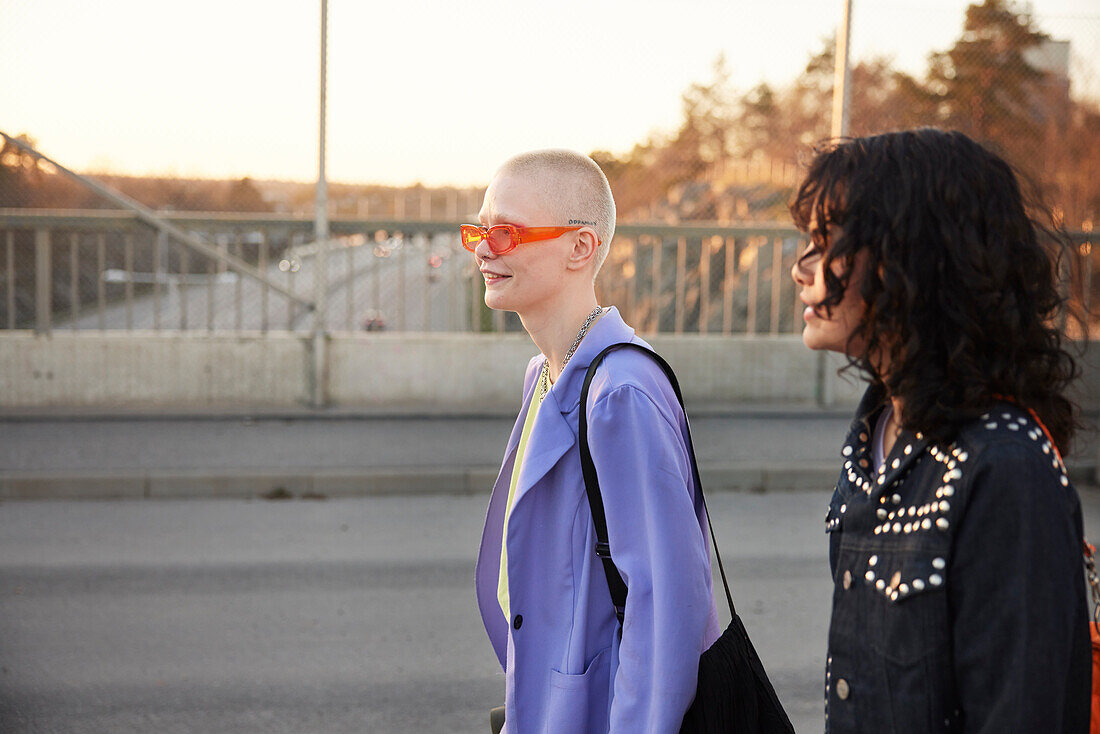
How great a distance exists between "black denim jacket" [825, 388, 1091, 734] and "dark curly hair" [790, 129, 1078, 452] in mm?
65

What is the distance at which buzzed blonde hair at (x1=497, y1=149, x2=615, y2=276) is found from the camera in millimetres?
2141

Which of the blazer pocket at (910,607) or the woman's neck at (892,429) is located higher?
the woman's neck at (892,429)

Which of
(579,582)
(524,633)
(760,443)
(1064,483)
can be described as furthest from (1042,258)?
(760,443)

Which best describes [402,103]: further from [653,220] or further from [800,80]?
[800,80]

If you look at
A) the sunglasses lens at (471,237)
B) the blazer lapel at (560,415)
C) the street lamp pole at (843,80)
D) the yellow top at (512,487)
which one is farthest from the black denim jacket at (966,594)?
the street lamp pole at (843,80)

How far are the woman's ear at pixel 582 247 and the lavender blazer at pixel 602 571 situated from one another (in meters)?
0.21

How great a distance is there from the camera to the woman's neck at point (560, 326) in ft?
7.14

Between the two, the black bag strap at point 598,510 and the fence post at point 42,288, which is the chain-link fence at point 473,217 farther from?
the black bag strap at point 598,510

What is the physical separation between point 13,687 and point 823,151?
12.2 ft

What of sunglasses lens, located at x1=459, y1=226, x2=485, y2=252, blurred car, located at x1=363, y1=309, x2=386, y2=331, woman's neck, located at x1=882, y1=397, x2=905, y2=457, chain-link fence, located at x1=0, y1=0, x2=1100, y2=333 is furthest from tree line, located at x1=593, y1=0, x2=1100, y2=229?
woman's neck, located at x1=882, y1=397, x2=905, y2=457

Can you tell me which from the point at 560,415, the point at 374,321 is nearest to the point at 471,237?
Answer: the point at 560,415

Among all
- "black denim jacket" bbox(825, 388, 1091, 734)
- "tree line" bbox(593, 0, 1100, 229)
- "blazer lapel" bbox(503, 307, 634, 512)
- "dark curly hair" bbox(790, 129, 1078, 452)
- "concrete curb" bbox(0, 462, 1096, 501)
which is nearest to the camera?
"black denim jacket" bbox(825, 388, 1091, 734)

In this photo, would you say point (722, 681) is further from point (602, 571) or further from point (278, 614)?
point (278, 614)

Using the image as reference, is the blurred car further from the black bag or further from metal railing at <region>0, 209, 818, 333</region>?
the black bag
